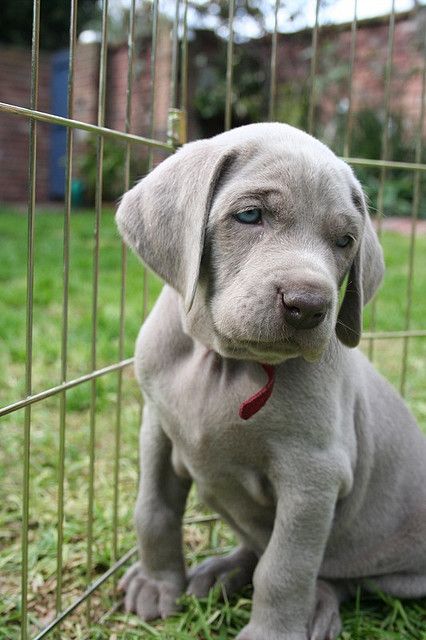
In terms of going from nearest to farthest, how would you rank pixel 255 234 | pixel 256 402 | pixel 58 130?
1. pixel 255 234
2. pixel 256 402
3. pixel 58 130

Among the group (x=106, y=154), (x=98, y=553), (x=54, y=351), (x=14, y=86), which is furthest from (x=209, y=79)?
(x=98, y=553)

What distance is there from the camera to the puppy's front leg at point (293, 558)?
2012 millimetres

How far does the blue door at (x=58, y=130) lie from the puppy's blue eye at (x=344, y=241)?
35.6ft

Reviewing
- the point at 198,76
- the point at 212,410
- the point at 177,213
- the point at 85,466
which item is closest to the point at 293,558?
the point at 212,410

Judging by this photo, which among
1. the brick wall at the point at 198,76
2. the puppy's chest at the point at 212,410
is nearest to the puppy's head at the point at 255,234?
the puppy's chest at the point at 212,410

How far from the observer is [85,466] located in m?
3.35

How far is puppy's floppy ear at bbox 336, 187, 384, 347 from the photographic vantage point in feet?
6.37

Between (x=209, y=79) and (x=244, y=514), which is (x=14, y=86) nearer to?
(x=209, y=79)

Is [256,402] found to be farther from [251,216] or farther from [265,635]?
[265,635]

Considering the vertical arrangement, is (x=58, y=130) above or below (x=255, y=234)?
above

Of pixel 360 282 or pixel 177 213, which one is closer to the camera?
pixel 177 213

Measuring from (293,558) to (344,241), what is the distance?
865mm

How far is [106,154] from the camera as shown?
11.0m

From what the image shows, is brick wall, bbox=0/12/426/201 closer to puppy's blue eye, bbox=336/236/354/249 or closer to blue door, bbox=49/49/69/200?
blue door, bbox=49/49/69/200
